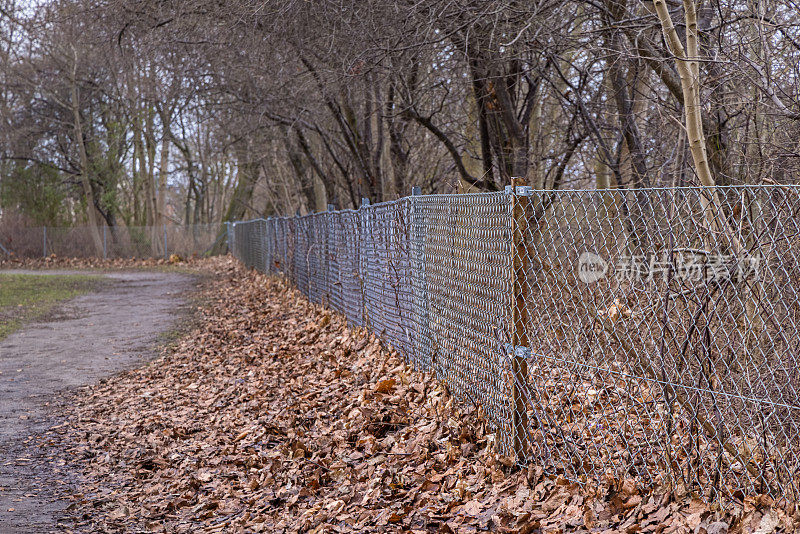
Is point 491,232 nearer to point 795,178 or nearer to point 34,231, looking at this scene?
point 795,178

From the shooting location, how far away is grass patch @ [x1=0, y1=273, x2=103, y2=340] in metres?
15.9

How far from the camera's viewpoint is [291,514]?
5.02m

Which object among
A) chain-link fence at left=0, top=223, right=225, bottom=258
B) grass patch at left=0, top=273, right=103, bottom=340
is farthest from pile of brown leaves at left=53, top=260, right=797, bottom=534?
chain-link fence at left=0, top=223, right=225, bottom=258

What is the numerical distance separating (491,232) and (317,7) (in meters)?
6.17

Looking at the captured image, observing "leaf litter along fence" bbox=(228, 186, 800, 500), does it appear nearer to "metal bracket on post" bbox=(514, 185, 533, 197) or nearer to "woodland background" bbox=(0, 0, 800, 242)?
"metal bracket on post" bbox=(514, 185, 533, 197)

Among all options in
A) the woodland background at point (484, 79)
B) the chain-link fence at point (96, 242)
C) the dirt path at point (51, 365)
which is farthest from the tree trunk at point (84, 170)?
the dirt path at point (51, 365)

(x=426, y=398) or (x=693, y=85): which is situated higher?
(x=693, y=85)

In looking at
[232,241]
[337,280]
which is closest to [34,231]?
[232,241]

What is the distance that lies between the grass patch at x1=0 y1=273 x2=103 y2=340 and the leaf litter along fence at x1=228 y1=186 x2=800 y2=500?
9.79 m

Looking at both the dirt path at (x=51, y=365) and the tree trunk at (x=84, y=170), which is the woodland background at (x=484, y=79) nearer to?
the dirt path at (x=51, y=365)

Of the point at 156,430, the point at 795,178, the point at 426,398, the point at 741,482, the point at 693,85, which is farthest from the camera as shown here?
the point at 156,430

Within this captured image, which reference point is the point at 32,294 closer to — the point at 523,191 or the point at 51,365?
the point at 51,365

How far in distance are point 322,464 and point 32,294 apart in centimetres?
1767

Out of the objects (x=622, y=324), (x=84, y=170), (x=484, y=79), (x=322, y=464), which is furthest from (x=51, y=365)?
(x=84, y=170)
